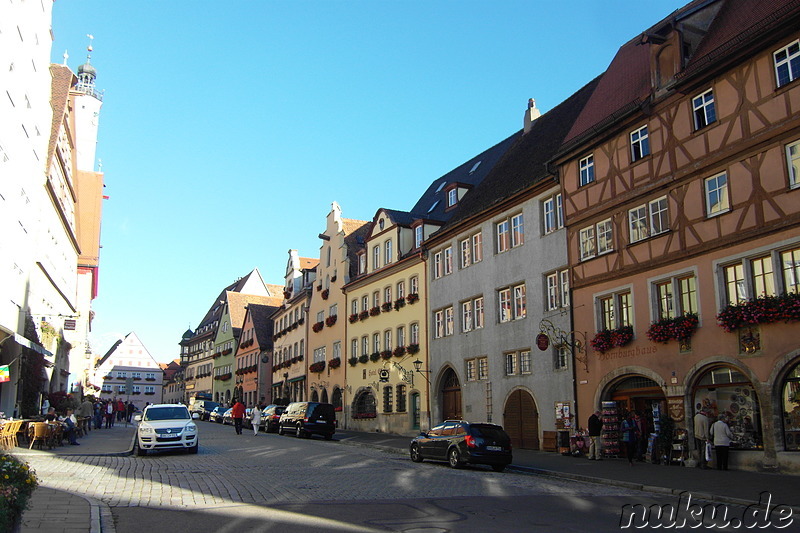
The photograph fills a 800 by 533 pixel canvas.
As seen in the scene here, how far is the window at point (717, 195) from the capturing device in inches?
824

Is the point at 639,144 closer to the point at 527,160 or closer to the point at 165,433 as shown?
the point at 527,160

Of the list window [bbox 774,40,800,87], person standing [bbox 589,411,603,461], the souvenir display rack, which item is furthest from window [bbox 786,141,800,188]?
person standing [bbox 589,411,603,461]

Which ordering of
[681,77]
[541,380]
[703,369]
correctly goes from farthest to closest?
[541,380], [681,77], [703,369]

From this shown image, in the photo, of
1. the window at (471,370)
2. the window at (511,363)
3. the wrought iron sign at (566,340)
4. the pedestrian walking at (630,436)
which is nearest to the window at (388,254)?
the window at (471,370)

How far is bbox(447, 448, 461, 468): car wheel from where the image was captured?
21750 millimetres

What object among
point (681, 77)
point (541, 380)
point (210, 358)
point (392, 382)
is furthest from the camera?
point (210, 358)

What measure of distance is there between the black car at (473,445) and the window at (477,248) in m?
12.4

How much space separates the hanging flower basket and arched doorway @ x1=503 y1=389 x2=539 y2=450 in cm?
1029

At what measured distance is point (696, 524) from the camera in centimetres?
1170

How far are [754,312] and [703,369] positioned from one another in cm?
258

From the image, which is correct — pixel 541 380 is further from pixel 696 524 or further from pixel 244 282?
pixel 244 282

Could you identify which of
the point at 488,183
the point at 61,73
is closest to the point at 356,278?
the point at 488,183

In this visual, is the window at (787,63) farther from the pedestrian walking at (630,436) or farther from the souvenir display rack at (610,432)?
the souvenir display rack at (610,432)

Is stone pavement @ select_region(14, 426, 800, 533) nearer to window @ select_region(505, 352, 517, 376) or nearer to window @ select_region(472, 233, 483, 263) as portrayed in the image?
window @ select_region(505, 352, 517, 376)
